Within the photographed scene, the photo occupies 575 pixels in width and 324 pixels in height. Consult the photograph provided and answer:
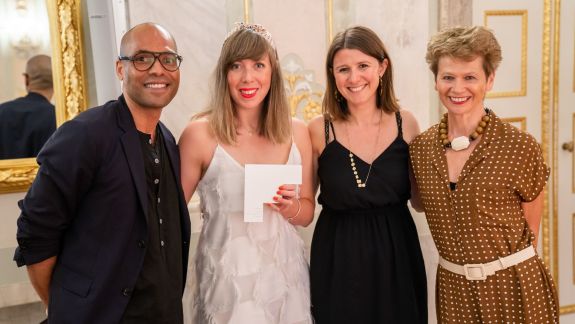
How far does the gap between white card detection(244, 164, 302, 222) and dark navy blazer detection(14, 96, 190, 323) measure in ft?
1.51

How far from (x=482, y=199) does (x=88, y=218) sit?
1517 mm

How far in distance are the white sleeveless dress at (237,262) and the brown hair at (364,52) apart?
0.66 m

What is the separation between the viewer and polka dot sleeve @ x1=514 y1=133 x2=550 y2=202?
220cm

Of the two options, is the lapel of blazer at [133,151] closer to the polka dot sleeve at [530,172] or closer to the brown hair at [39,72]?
the brown hair at [39,72]

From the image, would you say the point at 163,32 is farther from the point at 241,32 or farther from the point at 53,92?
the point at 53,92

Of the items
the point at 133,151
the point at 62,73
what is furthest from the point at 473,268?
the point at 62,73

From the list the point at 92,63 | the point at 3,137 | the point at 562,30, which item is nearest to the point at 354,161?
the point at 92,63

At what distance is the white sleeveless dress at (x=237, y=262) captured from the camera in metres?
2.30

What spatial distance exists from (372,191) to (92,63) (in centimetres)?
177

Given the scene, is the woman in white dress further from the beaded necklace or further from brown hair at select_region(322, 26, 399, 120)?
the beaded necklace

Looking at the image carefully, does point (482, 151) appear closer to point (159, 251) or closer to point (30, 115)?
point (159, 251)

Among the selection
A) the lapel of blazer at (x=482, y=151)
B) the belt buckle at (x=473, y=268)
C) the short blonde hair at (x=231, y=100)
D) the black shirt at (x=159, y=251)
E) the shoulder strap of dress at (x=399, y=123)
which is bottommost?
the belt buckle at (x=473, y=268)

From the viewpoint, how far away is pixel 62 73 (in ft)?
9.95

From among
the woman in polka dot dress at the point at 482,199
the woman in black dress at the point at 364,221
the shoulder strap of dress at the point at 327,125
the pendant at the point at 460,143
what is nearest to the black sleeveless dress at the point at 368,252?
the woman in black dress at the point at 364,221
